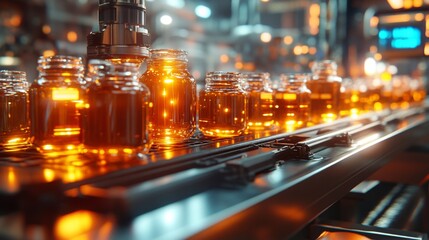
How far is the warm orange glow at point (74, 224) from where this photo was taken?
1.50 ft

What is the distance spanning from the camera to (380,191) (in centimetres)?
196

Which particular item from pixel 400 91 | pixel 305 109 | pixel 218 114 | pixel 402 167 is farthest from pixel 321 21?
pixel 218 114

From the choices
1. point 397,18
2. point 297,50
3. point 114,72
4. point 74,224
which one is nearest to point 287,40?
point 297,50

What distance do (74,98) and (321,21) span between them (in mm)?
3763

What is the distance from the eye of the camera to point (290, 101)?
145cm

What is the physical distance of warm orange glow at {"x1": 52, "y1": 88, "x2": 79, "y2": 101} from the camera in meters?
0.79

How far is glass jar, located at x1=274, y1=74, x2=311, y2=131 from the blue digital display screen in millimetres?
2607

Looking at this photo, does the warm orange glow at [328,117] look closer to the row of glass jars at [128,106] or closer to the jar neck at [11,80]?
the row of glass jars at [128,106]

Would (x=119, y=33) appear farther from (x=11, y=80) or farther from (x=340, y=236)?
(x=340, y=236)

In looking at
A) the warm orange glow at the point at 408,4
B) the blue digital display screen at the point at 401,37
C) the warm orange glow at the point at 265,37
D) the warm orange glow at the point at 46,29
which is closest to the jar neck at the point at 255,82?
the warm orange glow at the point at 46,29

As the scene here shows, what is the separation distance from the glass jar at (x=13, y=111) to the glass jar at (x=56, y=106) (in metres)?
0.13

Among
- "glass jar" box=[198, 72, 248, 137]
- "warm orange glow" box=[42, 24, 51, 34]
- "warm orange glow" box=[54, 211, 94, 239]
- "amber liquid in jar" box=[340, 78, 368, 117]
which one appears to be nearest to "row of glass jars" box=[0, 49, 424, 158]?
"glass jar" box=[198, 72, 248, 137]

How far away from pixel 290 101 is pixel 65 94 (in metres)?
0.81

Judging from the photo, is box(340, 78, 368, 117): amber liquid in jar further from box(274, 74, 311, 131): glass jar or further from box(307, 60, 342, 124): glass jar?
box(274, 74, 311, 131): glass jar
